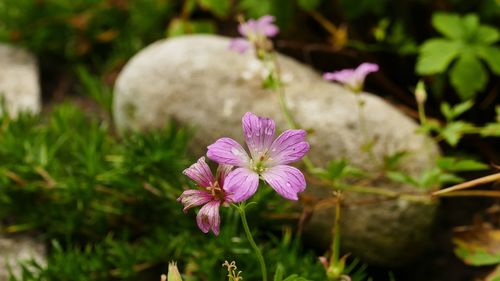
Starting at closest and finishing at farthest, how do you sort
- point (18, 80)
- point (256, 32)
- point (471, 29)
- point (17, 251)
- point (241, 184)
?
point (241, 184), point (256, 32), point (17, 251), point (471, 29), point (18, 80)

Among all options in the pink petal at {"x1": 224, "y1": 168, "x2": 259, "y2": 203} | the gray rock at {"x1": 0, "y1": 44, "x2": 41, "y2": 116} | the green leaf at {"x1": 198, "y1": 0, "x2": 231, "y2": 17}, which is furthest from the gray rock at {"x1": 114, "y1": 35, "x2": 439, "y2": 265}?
the pink petal at {"x1": 224, "y1": 168, "x2": 259, "y2": 203}

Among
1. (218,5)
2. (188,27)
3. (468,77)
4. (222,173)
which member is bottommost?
(222,173)

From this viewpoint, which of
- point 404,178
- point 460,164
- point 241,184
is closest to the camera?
point 241,184

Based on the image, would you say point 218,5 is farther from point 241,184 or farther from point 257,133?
point 241,184

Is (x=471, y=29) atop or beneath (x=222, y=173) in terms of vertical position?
atop

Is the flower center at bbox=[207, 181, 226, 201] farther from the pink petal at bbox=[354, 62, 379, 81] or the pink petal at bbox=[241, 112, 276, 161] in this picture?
the pink petal at bbox=[354, 62, 379, 81]

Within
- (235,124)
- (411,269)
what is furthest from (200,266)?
(411,269)

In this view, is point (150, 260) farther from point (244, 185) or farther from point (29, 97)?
point (29, 97)

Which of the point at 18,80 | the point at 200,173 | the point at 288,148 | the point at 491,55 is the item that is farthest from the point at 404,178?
the point at 18,80
